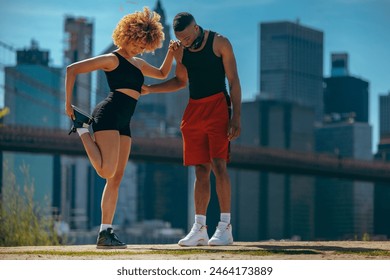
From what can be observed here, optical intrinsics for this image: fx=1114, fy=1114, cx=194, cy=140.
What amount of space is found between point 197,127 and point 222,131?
0.25m


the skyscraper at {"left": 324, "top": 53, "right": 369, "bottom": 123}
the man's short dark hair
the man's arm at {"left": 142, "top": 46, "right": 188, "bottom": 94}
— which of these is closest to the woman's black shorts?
the man's arm at {"left": 142, "top": 46, "right": 188, "bottom": 94}

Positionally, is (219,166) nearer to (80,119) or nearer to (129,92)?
(129,92)

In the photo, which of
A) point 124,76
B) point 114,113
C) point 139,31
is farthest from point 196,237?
point 139,31

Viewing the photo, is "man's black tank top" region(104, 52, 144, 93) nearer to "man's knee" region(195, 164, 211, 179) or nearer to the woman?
the woman

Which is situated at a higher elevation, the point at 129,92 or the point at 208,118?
the point at 129,92

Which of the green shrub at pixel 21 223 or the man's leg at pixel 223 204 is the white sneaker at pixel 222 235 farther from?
the green shrub at pixel 21 223

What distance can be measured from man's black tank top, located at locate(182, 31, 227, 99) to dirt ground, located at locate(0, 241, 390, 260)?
1.51 m

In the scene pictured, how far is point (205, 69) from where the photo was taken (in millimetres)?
10547

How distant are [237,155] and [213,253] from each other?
53.0m

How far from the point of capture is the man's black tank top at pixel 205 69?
1052 cm

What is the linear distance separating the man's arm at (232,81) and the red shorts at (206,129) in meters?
0.10

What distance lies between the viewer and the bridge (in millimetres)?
52750

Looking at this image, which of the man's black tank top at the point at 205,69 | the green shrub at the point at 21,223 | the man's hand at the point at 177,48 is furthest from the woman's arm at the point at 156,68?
the green shrub at the point at 21,223

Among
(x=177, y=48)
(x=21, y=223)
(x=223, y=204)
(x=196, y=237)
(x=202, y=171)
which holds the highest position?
(x=177, y=48)
